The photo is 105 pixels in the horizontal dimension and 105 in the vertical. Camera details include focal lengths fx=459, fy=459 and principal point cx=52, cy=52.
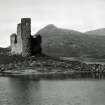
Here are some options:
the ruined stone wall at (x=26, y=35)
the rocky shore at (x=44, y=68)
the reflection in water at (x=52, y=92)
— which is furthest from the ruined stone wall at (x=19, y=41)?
the reflection in water at (x=52, y=92)

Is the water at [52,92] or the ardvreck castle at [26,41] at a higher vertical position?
the ardvreck castle at [26,41]

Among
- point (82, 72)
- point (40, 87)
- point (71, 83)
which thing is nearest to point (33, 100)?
point (40, 87)

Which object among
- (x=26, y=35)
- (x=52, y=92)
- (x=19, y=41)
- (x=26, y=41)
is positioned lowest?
(x=52, y=92)

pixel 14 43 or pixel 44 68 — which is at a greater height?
pixel 14 43

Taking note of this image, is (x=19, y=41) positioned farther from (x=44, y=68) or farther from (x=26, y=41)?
(x=44, y=68)

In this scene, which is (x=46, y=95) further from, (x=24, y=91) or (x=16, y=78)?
(x=16, y=78)

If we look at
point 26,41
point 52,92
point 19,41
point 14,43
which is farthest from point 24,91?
point 14,43

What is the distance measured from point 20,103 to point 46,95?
6337mm

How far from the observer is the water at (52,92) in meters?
47.9

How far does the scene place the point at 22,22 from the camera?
304 ft

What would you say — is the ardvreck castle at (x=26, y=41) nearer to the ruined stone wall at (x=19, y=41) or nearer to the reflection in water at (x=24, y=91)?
the ruined stone wall at (x=19, y=41)

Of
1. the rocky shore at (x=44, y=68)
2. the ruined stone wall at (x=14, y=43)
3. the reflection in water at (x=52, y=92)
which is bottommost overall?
the reflection in water at (x=52, y=92)

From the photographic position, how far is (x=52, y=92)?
181 ft

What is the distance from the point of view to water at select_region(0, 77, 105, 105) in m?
47.9
